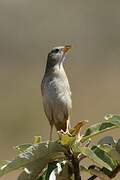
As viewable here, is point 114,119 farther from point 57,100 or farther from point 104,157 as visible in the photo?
point 57,100

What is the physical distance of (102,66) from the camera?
74.0 ft

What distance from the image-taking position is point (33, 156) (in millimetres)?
2775

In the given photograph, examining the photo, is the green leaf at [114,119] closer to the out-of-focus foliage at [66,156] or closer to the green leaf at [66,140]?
the out-of-focus foliage at [66,156]

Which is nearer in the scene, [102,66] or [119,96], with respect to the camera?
[119,96]

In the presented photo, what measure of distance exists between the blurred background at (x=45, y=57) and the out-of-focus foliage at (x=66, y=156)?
7961 millimetres

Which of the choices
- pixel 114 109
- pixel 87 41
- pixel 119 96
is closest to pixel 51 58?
pixel 114 109

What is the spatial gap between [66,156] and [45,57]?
68.2 feet

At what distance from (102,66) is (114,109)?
16.0ft

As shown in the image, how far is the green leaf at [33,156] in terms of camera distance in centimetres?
276

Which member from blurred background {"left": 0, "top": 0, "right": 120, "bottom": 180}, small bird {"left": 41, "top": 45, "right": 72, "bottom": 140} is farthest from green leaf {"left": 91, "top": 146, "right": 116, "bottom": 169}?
blurred background {"left": 0, "top": 0, "right": 120, "bottom": 180}

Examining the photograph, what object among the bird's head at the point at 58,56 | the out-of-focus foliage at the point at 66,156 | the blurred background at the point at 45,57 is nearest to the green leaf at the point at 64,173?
the out-of-focus foliage at the point at 66,156

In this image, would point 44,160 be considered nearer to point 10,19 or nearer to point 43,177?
point 43,177

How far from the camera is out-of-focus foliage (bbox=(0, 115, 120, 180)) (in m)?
2.75

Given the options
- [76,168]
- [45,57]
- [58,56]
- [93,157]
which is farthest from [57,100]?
[45,57]
